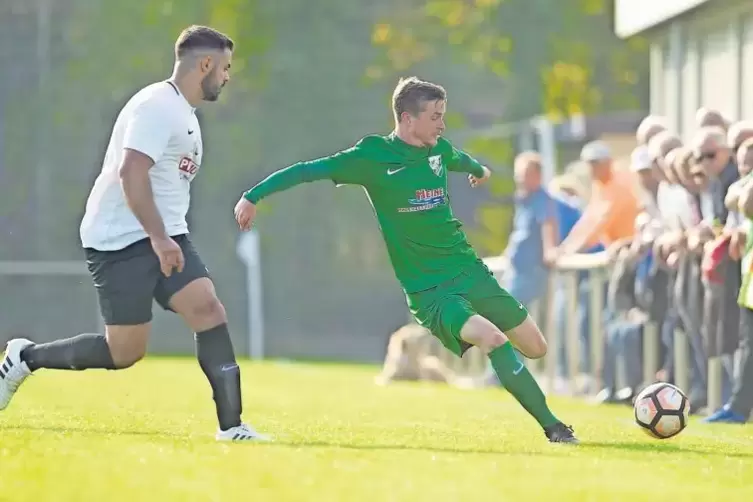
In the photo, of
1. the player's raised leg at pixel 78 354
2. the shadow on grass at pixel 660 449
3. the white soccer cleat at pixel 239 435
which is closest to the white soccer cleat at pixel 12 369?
the player's raised leg at pixel 78 354

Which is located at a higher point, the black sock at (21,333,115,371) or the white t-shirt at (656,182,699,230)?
the white t-shirt at (656,182,699,230)

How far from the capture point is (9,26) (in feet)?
116

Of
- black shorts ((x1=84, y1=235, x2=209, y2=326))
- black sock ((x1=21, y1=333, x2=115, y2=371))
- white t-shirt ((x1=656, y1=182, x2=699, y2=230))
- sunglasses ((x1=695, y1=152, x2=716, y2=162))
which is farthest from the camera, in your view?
white t-shirt ((x1=656, y1=182, x2=699, y2=230))

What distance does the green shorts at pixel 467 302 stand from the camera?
32.5ft

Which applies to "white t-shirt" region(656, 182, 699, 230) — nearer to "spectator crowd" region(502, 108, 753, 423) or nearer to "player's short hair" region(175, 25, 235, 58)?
"spectator crowd" region(502, 108, 753, 423)

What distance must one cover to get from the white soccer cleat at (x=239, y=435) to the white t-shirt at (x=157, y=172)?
1010 millimetres

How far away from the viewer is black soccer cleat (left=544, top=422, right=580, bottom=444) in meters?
9.46

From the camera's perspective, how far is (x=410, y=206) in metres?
10.1

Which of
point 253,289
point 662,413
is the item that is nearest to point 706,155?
point 662,413

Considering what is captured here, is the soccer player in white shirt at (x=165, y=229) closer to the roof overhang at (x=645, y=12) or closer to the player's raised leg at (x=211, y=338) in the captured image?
the player's raised leg at (x=211, y=338)

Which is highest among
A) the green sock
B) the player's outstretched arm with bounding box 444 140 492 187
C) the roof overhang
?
the roof overhang

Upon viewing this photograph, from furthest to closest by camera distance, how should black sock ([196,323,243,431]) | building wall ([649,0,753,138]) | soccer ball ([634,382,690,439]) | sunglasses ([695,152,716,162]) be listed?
building wall ([649,0,753,138]), sunglasses ([695,152,716,162]), soccer ball ([634,382,690,439]), black sock ([196,323,243,431])

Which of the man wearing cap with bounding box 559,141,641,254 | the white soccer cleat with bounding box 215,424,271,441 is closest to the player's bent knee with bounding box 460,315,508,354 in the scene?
the white soccer cleat with bounding box 215,424,271,441

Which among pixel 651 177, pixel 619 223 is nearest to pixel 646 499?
pixel 651 177
